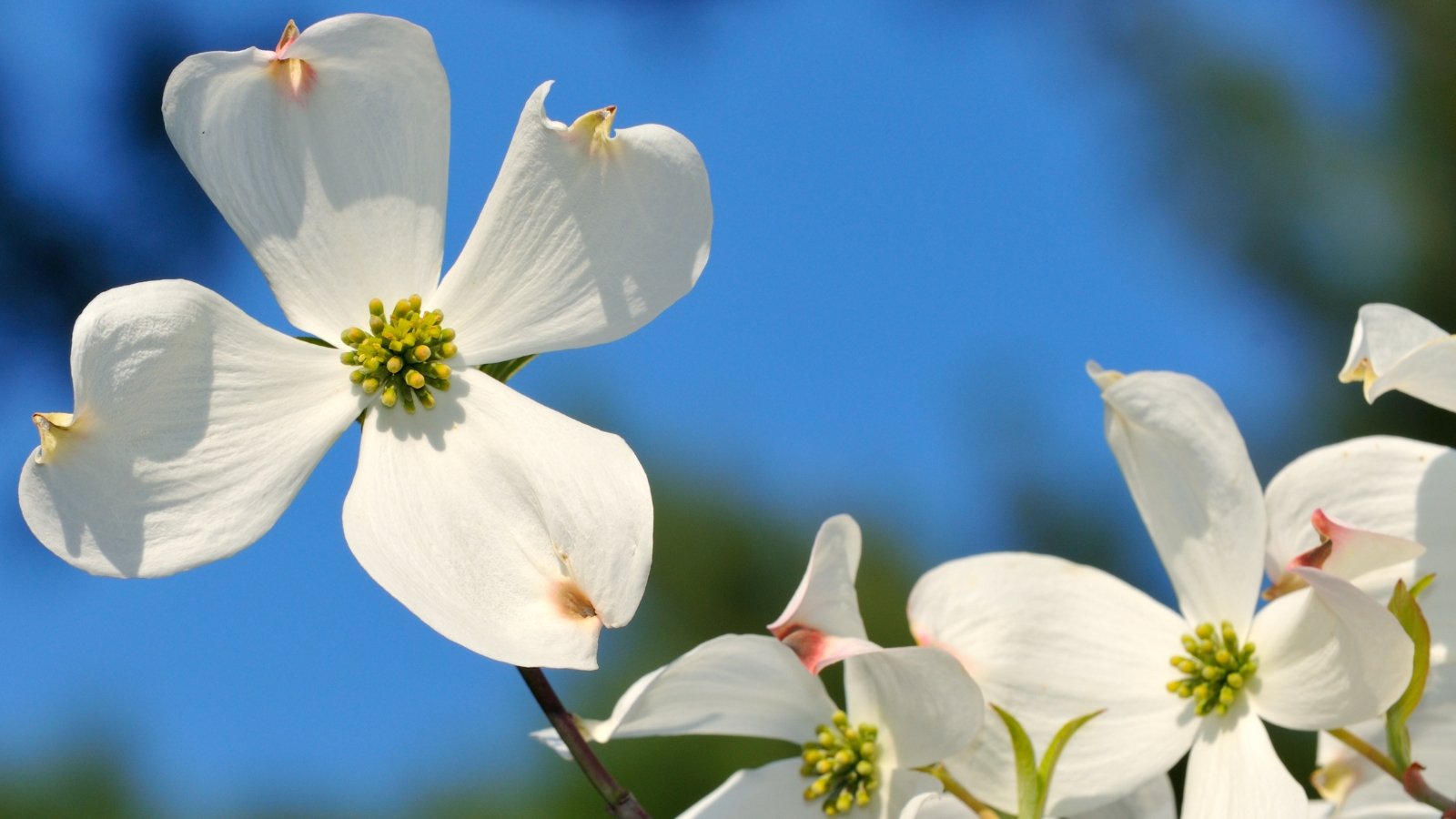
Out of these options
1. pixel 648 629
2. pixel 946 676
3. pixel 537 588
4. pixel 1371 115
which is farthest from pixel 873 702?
pixel 1371 115

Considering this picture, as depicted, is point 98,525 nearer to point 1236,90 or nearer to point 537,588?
point 537,588

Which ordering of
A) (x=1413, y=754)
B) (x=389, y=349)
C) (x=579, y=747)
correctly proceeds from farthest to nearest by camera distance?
(x=1413, y=754)
(x=389, y=349)
(x=579, y=747)

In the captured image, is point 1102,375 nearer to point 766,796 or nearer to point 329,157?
point 766,796

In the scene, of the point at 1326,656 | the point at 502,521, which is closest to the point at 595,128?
the point at 502,521

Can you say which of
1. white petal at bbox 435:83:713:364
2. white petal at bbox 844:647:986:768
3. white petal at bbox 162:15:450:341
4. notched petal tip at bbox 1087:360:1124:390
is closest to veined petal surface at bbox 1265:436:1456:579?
notched petal tip at bbox 1087:360:1124:390

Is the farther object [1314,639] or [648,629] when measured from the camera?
[648,629]

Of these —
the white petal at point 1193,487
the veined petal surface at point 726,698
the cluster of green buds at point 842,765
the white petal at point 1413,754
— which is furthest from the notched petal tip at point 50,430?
the white petal at point 1413,754

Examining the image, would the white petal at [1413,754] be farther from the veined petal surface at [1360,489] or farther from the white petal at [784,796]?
the white petal at [784,796]
